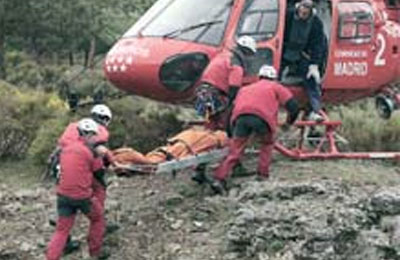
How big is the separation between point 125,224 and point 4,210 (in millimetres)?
1821

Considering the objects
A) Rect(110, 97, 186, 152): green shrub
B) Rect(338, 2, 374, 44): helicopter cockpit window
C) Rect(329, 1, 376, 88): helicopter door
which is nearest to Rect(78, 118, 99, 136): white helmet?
Rect(110, 97, 186, 152): green shrub

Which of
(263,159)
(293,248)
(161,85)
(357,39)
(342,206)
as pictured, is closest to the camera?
(293,248)

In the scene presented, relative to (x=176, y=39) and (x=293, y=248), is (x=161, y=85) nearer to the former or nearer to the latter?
(x=176, y=39)

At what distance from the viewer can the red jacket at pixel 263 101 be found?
12203 millimetres

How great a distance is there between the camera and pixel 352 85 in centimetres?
1478

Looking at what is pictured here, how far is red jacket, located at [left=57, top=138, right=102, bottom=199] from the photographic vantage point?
1062 centimetres

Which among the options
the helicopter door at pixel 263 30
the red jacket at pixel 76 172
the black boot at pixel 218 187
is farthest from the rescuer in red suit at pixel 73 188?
the helicopter door at pixel 263 30

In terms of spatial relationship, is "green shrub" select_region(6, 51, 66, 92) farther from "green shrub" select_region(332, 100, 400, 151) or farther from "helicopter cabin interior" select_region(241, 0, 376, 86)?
"helicopter cabin interior" select_region(241, 0, 376, 86)

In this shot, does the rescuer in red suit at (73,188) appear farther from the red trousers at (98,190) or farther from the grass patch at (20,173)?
the grass patch at (20,173)

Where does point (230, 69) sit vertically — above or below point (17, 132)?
above

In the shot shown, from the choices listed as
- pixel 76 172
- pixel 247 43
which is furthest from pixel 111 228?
pixel 247 43

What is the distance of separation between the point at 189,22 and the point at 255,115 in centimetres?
220

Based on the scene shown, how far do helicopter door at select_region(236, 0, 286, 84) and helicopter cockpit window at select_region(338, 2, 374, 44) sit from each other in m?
1.10

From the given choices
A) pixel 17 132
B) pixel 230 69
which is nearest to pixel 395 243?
pixel 230 69
